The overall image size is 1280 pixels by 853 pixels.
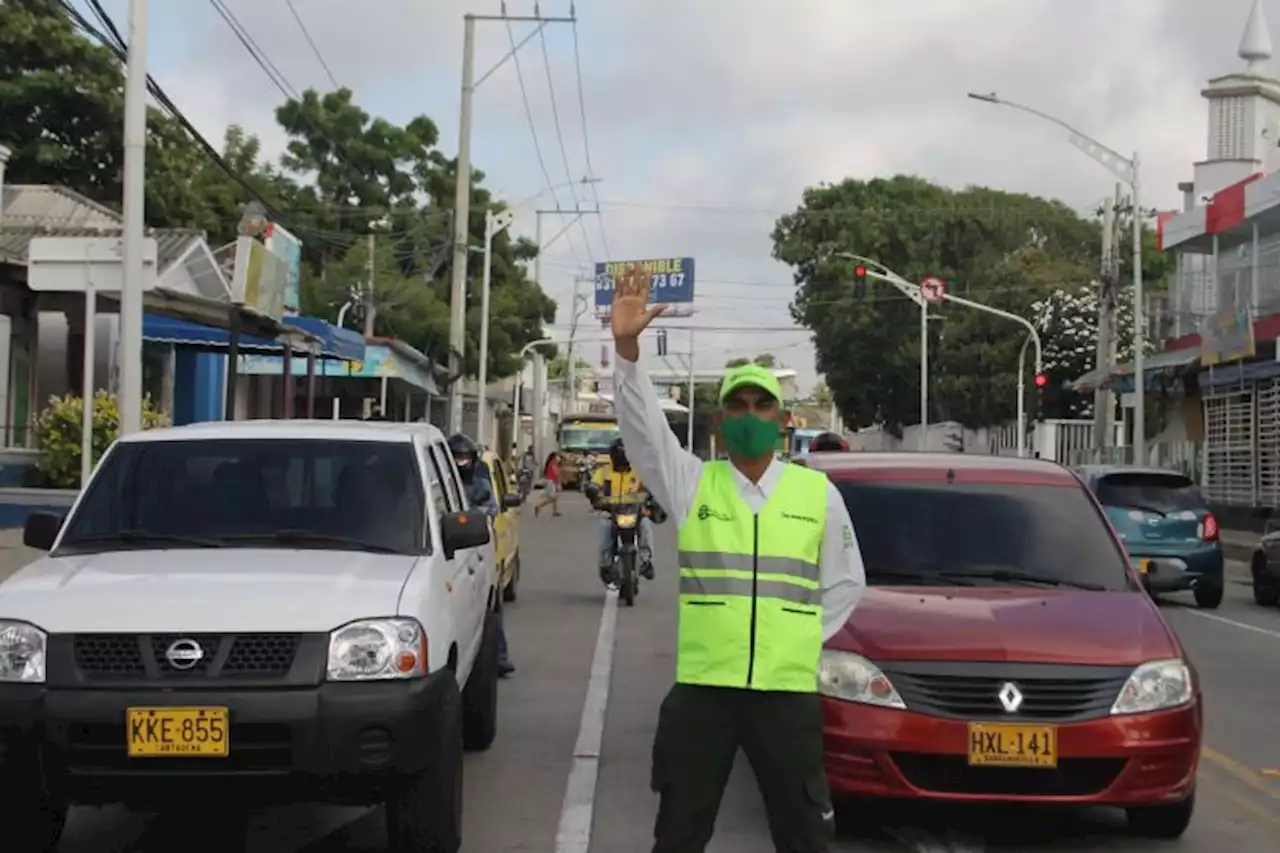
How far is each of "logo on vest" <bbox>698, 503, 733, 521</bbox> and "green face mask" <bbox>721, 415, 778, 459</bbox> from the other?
7.4 inches

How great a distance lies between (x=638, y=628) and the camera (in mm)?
15875

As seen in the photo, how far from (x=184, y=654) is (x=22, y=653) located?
594 mm

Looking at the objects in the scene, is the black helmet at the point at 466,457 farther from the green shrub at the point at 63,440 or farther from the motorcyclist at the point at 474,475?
the green shrub at the point at 63,440

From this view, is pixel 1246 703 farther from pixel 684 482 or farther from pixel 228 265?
pixel 228 265

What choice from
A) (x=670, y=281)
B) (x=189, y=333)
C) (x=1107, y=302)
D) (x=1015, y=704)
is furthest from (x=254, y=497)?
(x=670, y=281)

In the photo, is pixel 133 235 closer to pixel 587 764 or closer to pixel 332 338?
pixel 587 764

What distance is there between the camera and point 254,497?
25.6 feet

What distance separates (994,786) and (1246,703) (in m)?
5.60

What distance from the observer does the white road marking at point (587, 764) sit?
756 centimetres

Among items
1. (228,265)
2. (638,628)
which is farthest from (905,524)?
(228,265)

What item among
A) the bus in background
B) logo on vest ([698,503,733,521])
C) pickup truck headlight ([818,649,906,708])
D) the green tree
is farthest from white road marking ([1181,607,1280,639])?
the green tree

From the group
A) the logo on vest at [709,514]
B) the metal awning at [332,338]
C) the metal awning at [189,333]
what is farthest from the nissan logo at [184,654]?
the metal awning at [332,338]

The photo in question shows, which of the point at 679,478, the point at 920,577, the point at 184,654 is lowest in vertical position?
the point at 184,654

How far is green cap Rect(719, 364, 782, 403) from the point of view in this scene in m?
5.15
